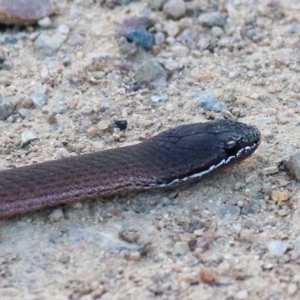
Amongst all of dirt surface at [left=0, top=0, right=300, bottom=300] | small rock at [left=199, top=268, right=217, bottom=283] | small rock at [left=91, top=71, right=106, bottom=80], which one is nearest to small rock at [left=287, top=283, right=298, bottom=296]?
dirt surface at [left=0, top=0, right=300, bottom=300]

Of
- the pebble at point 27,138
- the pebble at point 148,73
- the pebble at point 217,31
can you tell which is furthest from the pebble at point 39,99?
the pebble at point 217,31

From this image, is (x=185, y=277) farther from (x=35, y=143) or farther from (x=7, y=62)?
(x=7, y=62)

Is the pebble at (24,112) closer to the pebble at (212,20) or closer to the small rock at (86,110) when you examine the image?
the small rock at (86,110)

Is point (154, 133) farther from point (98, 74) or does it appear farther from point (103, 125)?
point (98, 74)

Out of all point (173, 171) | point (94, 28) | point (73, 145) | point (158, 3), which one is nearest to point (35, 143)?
point (73, 145)

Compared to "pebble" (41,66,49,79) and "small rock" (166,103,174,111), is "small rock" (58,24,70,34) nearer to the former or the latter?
"pebble" (41,66,49,79)
